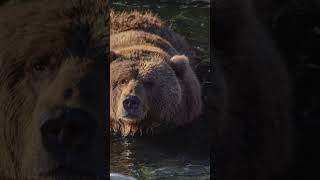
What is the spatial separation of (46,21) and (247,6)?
651 mm

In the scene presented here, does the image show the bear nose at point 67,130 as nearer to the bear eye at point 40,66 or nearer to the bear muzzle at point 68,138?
the bear muzzle at point 68,138

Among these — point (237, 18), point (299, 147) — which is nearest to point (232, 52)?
point (237, 18)

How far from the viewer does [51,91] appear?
12.6 ft

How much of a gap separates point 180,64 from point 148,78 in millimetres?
121

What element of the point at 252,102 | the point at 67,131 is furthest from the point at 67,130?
the point at 252,102

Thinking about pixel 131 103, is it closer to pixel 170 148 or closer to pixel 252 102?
pixel 170 148

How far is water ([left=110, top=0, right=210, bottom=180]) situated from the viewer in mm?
3844

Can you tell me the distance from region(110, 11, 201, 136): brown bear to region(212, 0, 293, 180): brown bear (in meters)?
0.13

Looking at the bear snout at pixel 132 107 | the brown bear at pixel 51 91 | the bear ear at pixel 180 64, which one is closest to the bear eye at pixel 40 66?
the brown bear at pixel 51 91

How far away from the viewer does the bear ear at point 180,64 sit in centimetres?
385

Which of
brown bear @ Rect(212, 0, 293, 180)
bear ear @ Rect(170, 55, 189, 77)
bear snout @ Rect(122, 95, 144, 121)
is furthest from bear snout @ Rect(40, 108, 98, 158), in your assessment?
brown bear @ Rect(212, 0, 293, 180)

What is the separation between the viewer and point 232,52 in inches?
153

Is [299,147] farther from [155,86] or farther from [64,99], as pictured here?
[64,99]

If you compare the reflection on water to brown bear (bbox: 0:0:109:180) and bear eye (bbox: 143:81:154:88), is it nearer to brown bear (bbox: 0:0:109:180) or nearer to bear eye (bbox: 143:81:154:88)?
brown bear (bbox: 0:0:109:180)
